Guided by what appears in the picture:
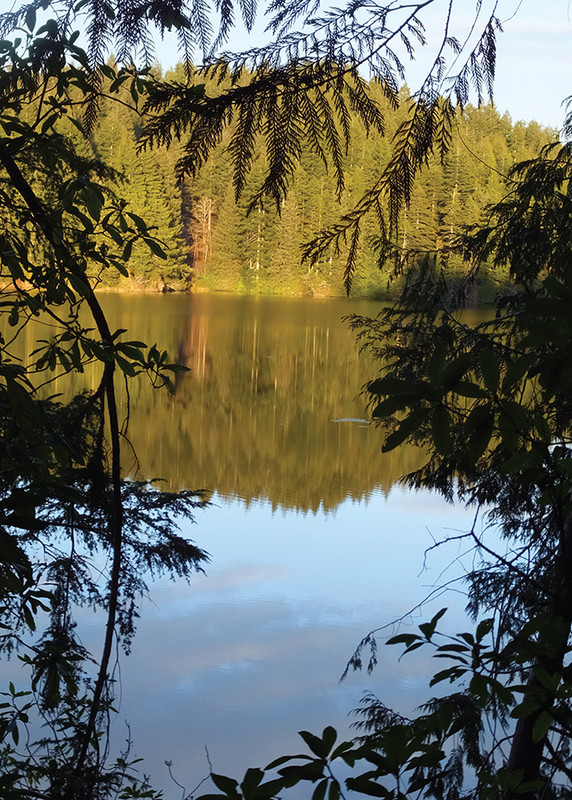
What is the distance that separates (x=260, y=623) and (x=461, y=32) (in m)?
5.17

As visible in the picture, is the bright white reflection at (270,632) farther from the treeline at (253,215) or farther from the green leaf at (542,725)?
the treeline at (253,215)

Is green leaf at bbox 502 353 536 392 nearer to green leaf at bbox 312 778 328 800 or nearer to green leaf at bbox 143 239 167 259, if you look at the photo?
green leaf at bbox 312 778 328 800

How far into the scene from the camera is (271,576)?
726cm

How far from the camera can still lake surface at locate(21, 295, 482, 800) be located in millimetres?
5039

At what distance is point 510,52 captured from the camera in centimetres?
190

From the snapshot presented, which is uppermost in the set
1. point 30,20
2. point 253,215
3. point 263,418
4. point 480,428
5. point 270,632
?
point 253,215

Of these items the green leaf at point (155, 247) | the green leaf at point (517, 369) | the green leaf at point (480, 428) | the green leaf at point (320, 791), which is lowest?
the green leaf at point (320, 791)

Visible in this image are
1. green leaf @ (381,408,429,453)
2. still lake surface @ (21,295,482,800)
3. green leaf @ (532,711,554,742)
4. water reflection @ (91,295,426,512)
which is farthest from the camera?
water reflection @ (91,295,426,512)

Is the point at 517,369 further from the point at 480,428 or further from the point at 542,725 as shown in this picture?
the point at 542,725

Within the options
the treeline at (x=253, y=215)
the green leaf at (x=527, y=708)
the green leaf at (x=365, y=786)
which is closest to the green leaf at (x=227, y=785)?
the green leaf at (x=365, y=786)

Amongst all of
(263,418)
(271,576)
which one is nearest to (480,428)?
(271,576)

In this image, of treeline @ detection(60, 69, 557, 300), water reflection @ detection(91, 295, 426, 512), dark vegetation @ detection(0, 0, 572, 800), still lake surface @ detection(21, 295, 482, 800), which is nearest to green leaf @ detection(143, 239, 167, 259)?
dark vegetation @ detection(0, 0, 572, 800)

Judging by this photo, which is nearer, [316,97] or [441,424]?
[441,424]

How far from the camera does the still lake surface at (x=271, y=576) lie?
16.5ft
